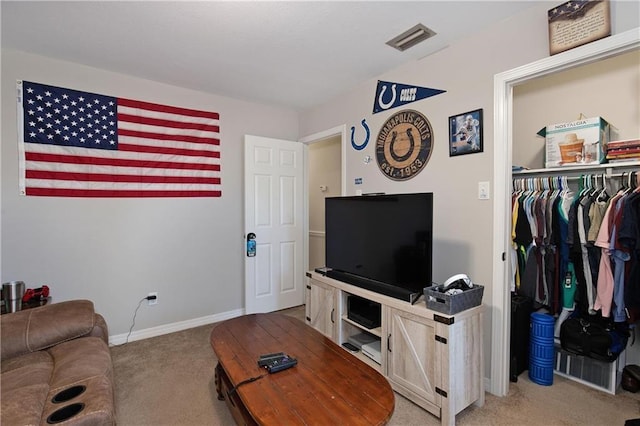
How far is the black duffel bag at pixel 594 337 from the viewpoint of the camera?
2.09m

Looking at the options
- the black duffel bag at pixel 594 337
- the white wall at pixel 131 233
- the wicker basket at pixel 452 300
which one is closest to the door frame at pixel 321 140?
the white wall at pixel 131 233

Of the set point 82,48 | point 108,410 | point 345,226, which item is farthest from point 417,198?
point 82,48

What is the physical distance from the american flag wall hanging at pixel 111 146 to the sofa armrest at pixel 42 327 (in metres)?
1.15

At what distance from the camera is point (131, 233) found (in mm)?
3002

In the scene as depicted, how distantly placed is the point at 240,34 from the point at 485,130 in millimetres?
1910

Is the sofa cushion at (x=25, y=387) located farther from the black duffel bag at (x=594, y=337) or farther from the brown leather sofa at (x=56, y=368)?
the black duffel bag at (x=594, y=337)

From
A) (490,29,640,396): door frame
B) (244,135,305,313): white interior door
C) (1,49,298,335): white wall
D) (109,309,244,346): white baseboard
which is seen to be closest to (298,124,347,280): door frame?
(244,135,305,313): white interior door

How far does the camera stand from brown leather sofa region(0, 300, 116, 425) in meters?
1.28

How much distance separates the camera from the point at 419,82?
2.60 metres

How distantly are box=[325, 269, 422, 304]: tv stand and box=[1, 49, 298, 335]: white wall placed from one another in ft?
4.94

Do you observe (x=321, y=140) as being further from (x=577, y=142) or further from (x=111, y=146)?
(x=577, y=142)

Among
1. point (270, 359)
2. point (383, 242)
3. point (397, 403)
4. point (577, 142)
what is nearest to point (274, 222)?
point (383, 242)

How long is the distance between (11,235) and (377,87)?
3453 millimetres

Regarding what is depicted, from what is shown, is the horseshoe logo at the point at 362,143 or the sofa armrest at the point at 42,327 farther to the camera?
the horseshoe logo at the point at 362,143
